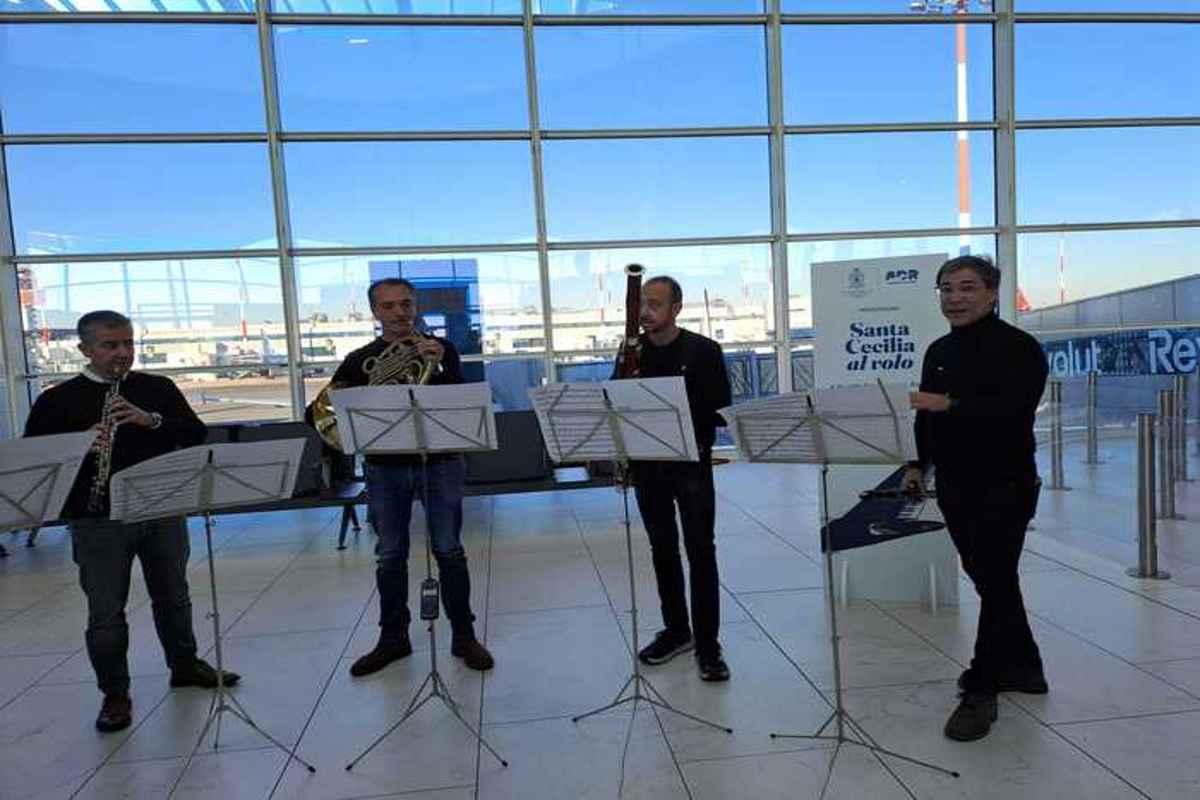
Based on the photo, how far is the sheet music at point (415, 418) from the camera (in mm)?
2801

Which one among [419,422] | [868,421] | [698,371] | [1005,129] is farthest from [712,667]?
[1005,129]

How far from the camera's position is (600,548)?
5305 millimetres

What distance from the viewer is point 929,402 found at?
244 centimetres

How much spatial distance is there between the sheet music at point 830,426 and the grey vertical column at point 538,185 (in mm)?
5694

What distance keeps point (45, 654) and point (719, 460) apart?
3.26m

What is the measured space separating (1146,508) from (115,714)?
189 inches

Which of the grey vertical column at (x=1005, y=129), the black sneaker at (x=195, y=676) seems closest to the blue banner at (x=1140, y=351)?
the grey vertical column at (x=1005, y=129)

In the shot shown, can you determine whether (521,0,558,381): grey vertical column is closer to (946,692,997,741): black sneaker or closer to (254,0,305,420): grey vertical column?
(254,0,305,420): grey vertical column

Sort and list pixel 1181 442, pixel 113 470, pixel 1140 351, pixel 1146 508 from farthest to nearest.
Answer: pixel 1140 351 → pixel 1181 442 → pixel 1146 508 → pixel 113 470

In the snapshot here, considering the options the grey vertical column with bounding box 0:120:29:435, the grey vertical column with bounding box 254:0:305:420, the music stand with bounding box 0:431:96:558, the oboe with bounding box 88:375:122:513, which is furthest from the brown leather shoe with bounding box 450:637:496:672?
the grey vertical column with bounding box 0:120:29:435

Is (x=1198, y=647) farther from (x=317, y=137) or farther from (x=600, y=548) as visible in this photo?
(x=317, y=137)

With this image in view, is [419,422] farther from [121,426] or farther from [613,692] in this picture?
[613,692]

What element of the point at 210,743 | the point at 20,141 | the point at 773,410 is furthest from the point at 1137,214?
the point at 20,141

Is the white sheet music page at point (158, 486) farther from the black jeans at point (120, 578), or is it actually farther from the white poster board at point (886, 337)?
the white poster board at point (886, 337)
